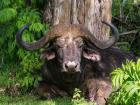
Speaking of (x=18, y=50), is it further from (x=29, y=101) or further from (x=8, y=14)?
(x=29, y=101)

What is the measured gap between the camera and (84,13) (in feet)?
34.4

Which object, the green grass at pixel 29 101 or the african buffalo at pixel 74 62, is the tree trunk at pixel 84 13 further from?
the green grass at pixel 29 101

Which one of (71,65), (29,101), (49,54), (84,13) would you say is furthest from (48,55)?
(84,13)

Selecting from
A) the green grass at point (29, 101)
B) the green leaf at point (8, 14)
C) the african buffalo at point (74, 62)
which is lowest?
the green grass at point (29, 101)

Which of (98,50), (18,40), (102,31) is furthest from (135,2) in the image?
(18,40)

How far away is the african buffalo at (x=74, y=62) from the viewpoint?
8.98 meters

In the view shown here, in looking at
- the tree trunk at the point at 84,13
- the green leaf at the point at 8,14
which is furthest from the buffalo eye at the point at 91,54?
the green leaf at the point at 8,14

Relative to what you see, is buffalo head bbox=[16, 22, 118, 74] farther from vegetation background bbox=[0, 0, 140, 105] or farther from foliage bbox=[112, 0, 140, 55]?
foliage bbox=[112, 0, 140, 55]

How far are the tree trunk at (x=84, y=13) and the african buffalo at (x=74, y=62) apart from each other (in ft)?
2.34

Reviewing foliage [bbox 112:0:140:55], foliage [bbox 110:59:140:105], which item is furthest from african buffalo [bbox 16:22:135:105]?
foliage [bbox 112:0:140:55]

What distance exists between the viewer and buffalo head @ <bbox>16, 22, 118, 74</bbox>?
8.77 metres

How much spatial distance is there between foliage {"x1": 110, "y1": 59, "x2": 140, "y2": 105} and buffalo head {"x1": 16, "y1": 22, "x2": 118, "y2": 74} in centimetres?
122

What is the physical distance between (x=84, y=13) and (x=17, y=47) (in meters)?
1.57

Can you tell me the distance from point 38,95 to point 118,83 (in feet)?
8.93
